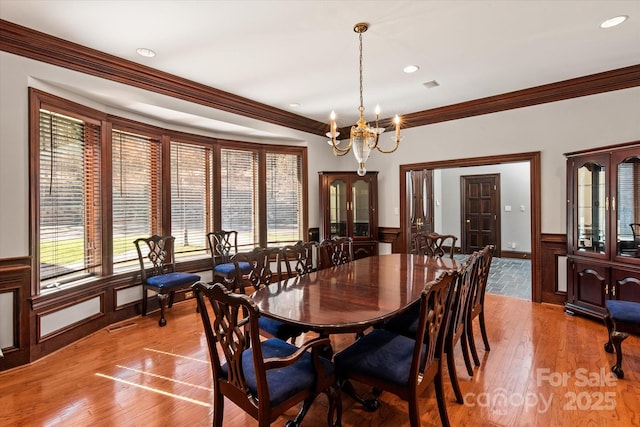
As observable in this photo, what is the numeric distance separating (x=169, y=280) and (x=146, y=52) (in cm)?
236

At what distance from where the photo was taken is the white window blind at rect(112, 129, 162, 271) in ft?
12.6

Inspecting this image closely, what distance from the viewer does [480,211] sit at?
809cm

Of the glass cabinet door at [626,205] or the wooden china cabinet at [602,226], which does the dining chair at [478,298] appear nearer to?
the wooden china cabinet at [602,226]

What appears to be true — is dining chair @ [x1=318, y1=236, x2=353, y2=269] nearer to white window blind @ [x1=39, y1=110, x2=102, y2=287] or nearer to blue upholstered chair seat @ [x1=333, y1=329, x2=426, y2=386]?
blue upholstered chair seat @ [x1=333, y1=329, x2=426, y2=386]

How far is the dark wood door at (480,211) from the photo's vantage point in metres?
7.85

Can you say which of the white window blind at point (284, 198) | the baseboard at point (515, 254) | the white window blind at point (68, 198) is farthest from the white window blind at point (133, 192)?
the baseboard at point (515, 254)

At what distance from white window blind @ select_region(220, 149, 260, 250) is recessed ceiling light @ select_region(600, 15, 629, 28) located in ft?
14.2

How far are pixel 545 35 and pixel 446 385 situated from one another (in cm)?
298

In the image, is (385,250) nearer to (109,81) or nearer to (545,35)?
(545,35)

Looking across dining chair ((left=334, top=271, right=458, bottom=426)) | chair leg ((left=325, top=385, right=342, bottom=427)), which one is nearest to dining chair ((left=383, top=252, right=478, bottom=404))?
dining chair ((left=334, top=271, right=458, bottom=426))

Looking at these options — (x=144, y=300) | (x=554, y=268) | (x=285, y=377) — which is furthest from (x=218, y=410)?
(x=554, y=268)

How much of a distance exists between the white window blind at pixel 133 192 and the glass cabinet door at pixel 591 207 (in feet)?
16.5

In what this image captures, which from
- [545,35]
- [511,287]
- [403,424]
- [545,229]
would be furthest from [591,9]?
[511,287]

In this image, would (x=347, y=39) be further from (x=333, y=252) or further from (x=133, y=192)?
(x=133, y=192)
